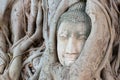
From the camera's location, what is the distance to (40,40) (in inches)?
65.3

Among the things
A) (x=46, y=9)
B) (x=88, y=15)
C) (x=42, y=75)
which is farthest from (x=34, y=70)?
(x=88, y=15)

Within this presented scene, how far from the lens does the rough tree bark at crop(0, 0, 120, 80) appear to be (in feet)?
4.38

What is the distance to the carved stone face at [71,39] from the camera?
1.35 metres

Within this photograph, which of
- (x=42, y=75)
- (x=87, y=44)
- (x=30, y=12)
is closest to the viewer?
(x=87, y=44)

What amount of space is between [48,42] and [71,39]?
143 mm

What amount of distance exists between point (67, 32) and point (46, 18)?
24cm

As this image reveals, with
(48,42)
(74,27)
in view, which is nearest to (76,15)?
(74,27)

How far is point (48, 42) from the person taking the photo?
146 centimetres

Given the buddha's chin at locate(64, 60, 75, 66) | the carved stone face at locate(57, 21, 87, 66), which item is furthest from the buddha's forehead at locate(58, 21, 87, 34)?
the buddha's chin at locate(64, 60, 75, 66)

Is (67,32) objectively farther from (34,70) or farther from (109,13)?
(34,70)

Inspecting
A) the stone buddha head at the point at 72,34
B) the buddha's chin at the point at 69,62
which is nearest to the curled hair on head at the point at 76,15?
the stone buddha head at the point at 72,34

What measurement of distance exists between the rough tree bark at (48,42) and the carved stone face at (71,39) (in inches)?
1.2

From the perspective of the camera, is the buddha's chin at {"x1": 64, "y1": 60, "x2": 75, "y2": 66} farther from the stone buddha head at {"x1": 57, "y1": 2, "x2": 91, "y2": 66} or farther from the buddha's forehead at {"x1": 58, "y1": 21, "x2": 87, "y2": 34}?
the buddha's forehead at {"x1": 58, "y1": 21, "x2": 87, "y2": 34}

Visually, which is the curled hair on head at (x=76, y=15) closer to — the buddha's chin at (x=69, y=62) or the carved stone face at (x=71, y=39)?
the carved stone face at (x=71, y=39)
